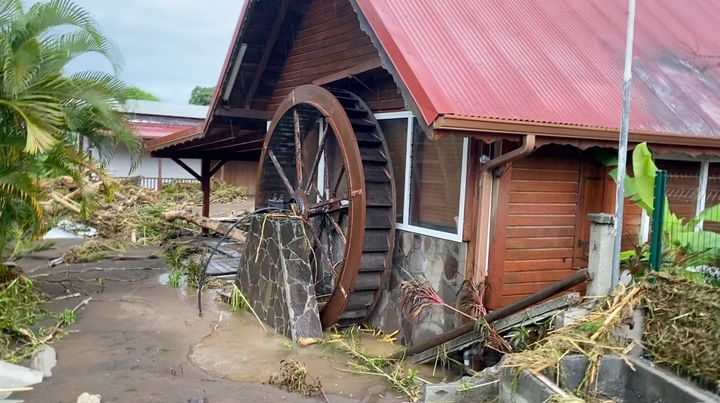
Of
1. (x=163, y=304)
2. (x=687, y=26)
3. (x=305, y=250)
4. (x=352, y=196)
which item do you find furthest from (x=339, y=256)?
(x=687, y=26)

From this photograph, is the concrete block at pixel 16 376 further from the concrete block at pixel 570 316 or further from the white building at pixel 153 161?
the white building at pixel 153 161

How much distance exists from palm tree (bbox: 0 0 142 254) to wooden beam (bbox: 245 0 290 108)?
228 centimetres

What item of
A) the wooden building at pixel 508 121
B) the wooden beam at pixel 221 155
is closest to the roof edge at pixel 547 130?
the wooden building at pixel 508 121

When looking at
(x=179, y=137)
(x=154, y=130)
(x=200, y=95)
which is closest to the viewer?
(x=179, y=137)

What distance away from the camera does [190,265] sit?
9375 millimetres

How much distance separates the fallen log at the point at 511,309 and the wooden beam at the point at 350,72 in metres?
3.01

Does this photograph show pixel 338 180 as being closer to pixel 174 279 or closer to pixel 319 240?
pixel 319 240

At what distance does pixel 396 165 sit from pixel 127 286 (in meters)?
4.67

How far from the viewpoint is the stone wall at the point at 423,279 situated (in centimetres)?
564

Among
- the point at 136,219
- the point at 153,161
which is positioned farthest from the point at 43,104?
the point at 153,161

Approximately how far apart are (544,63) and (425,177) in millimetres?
1707

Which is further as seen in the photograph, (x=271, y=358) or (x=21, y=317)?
(x=21, y=317)

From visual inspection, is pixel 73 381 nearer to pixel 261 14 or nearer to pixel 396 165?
pixel 396 165

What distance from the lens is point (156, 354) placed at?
558 cm
